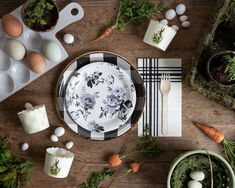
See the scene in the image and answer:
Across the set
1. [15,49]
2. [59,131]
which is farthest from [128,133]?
[15,49]

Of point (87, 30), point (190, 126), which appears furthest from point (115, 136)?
point (87, 30)

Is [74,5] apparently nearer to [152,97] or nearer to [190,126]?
[152,97]

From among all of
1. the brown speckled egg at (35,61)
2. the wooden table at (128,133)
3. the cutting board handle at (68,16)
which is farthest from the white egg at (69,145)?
the cutting board handle at (68,16)

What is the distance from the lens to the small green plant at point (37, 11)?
1.32 metres

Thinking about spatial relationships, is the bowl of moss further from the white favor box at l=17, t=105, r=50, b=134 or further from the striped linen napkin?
the white favor box at l=17, t=105, r=50, b=134

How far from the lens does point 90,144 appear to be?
143 cm

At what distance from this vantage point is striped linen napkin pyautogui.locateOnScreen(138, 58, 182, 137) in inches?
55.1

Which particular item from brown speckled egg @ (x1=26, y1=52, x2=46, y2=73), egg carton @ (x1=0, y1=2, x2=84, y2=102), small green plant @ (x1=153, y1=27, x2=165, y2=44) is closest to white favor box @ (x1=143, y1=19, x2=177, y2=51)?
small green plant @ (x1=153, y1=27, x2=165, y2=44)

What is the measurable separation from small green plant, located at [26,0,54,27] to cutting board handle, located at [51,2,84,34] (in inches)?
2.0

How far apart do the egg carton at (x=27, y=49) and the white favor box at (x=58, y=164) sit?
0.22 meters

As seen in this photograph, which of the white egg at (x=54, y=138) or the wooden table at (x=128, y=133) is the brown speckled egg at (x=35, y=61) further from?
the white egg at (x=54, y=138)

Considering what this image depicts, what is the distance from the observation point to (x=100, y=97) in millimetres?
1429

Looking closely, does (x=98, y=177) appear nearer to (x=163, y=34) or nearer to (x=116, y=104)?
(x=116, y=104)

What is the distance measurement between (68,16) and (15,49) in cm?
18
